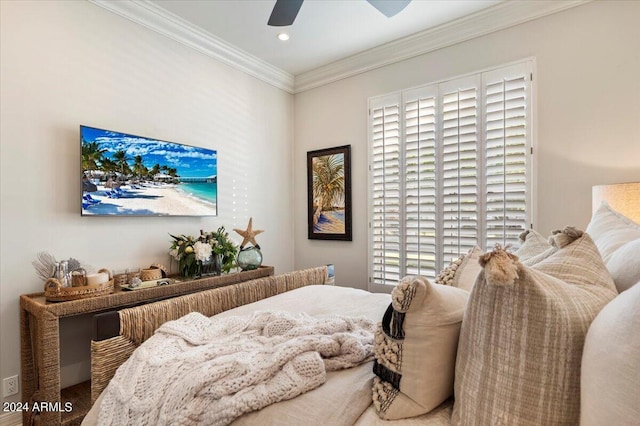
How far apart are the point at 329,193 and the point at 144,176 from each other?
1.90m

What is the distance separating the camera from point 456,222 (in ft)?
9.50

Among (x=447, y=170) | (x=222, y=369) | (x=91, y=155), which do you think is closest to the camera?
(x=222, y=369)

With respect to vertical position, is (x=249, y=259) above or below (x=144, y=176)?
below

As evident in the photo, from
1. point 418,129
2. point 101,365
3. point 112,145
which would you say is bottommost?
point 101,365

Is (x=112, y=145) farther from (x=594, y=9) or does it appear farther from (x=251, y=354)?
(x=594, y=9)

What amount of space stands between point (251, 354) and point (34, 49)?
7.93ft

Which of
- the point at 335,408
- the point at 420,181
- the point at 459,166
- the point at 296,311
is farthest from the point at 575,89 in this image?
the point at 335,408

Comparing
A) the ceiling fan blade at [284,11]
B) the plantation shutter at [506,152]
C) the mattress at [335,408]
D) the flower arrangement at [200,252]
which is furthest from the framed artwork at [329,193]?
the mattress at [335,408]

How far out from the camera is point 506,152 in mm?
2680

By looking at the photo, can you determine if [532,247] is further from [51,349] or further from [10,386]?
[10,386]

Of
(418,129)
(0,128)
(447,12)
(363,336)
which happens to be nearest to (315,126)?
(418,129)

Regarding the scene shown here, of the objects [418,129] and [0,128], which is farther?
[418,129]

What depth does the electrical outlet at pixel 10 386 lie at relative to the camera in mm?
1981

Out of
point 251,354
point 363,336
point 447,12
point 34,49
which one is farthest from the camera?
point 447,12
